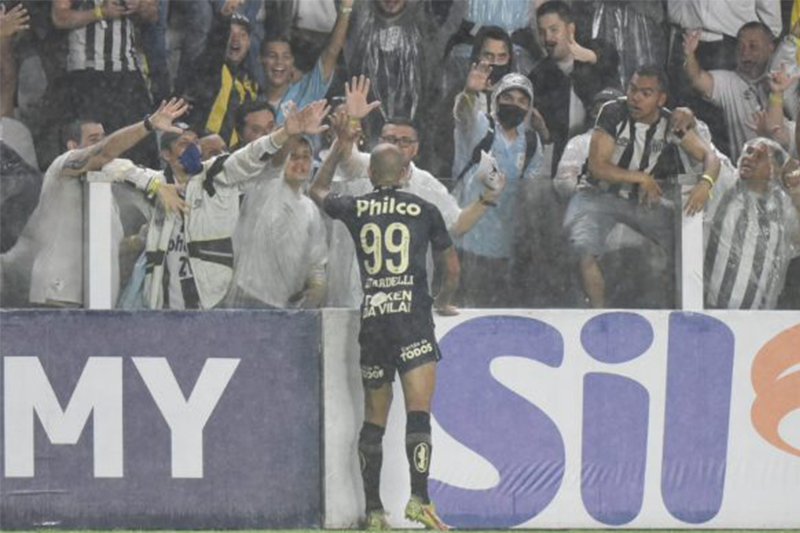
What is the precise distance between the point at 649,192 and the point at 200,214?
8.46 ft

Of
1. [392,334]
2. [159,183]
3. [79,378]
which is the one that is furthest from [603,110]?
[79,378]

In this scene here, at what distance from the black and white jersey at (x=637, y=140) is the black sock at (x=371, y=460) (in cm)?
193

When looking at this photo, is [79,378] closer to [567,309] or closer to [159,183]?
[159,183]

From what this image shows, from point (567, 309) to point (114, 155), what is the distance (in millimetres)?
2721

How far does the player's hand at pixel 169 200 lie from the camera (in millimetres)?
9508

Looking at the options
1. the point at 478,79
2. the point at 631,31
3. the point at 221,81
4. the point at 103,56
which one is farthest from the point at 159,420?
the point at 631,31

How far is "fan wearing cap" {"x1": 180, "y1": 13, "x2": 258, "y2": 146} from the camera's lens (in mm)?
10562

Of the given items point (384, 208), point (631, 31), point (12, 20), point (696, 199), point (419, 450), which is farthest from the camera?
point (631, 31)

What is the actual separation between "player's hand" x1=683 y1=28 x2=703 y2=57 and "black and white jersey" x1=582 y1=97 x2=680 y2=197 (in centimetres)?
129

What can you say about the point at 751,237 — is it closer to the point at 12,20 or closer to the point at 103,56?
the point at 103,56

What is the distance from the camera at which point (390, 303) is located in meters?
9.26

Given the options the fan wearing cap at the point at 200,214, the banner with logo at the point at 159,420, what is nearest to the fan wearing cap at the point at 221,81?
the fan wearing cap at the point at 200,214

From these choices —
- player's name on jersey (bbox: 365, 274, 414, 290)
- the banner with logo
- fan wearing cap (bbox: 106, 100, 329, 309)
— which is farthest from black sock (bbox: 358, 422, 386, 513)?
fan wearing cap (bbox: 106, 100, 329, 309)

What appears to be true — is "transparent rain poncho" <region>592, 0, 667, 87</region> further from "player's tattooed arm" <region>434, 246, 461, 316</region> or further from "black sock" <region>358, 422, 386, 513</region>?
"black sock" <region>358, 422, 386, 513</region>
